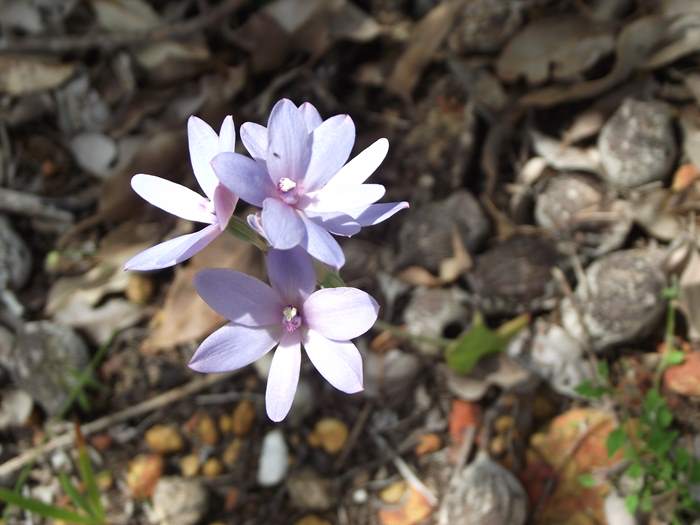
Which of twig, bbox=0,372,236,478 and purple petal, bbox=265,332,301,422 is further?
twig, bbox=0,372,236,478

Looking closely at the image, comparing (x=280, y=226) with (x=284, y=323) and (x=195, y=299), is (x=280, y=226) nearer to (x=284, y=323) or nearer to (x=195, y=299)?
(x=284, y=323)

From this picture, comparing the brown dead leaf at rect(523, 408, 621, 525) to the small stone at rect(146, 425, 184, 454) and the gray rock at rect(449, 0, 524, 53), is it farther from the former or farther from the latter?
the gray rock at rect(449, 0, 524, 53)

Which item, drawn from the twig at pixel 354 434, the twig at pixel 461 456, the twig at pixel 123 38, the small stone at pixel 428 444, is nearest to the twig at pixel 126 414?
the twig at pixel 354 434

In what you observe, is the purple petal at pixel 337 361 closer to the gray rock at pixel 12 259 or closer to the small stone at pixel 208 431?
the small stone at pixel 208 431

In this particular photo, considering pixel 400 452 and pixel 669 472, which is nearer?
pixel 669 472

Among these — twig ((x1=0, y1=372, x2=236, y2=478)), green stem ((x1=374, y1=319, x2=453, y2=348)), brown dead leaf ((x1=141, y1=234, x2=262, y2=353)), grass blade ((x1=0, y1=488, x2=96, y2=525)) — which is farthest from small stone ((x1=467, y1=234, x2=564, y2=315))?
grass blade ((x1=0, y1=488, x2=96, y2=525))

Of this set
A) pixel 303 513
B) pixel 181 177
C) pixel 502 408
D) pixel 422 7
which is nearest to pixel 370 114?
pixel 422 7

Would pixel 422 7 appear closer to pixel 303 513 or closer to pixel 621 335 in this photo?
pixel 621 335
